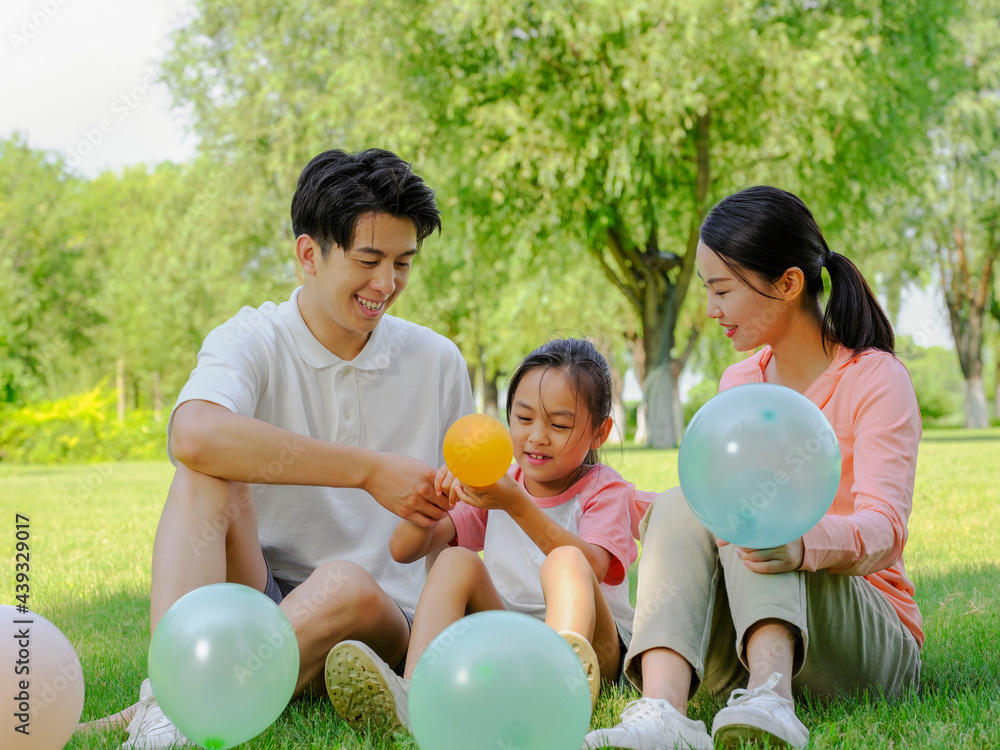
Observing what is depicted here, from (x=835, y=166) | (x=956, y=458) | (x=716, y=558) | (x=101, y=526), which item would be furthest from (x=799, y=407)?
(x=835, y=166)

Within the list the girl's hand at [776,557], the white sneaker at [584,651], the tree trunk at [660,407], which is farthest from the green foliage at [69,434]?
the girl's hand at [776,557]

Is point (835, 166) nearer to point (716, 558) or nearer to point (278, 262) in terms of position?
point (278, 262)

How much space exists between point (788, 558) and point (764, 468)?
283 millimetres

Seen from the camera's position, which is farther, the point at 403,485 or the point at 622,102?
the point at 622,102

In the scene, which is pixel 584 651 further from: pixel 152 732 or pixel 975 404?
pixel 975 404

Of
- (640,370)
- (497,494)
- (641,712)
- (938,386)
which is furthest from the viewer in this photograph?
(938,386)

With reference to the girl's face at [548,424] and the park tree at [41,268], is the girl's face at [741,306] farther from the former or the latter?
the park tree at [41,268]

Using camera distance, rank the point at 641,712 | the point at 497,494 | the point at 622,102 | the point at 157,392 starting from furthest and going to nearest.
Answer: the point at 157,392 → the point at 622,102 → the point at 497,494 → the point at 641,712

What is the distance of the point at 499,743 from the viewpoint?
5.72 ft

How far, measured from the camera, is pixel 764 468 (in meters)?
1.96

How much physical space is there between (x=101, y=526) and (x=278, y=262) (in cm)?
1464

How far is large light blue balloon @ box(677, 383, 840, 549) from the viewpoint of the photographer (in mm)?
A: 1962

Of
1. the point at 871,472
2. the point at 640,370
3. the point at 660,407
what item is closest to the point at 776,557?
the point at 871,472

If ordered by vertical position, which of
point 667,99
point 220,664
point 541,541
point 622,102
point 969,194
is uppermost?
point 969,194
